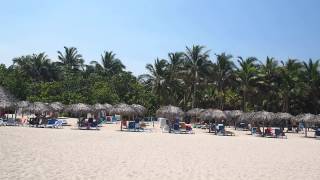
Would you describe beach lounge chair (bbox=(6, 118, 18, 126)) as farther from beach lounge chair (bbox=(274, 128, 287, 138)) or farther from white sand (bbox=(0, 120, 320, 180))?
beach lounge chair (bbox=(274, 128, 287, 138))

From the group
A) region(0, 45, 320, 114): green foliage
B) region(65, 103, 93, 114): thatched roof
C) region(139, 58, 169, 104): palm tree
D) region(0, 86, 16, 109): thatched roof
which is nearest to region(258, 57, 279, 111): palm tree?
region(0, 45, 320, 114): green foliage

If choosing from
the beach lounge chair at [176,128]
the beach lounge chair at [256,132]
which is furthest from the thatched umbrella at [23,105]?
the beach lounge chair at [256,132]

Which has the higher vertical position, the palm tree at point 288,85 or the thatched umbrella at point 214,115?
the palm tree at point 288,85

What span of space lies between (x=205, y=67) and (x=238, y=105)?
7.42 m

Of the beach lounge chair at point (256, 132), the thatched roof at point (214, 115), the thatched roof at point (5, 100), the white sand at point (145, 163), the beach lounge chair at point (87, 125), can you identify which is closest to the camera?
the white sand at point (145, 163)

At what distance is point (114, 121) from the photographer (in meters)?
41.0

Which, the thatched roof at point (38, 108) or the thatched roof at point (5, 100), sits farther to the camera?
the thatched roof at point (38, 108)

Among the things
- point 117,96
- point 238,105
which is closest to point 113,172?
point 117,96

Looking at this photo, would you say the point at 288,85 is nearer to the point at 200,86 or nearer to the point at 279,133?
the point at 200,86

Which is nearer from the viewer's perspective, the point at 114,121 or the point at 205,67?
the point at 114,121

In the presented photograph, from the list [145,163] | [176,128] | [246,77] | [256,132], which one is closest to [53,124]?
[176,128]

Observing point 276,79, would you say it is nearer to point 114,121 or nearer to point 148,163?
point 114,121

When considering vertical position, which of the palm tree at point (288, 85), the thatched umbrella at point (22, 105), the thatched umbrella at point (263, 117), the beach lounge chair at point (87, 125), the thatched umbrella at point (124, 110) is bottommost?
the beach lounge chair at point (87, 125)

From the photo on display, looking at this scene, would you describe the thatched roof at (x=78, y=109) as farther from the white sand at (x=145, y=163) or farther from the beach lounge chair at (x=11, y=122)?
the white sand at (x=145, y=163)
